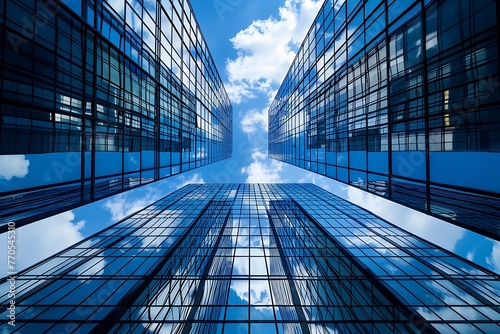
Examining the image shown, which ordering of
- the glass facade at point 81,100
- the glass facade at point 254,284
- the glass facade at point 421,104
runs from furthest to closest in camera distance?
the glass facade at point 254,284, the glass facade at point 81,100, the glass facade at point 421,104

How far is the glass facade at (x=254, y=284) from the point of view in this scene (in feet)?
34.7

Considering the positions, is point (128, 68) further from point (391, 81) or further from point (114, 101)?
point (391, 81)

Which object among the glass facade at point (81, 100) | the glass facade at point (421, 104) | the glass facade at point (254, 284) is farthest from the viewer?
the glass facade at point (254, 284)

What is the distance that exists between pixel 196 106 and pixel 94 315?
2362 cm

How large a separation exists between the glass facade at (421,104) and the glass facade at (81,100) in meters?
15.6

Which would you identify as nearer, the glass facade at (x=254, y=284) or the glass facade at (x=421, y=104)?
the glass facade at (x=421, y=104)

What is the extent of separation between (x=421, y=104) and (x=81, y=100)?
1631 centimetres

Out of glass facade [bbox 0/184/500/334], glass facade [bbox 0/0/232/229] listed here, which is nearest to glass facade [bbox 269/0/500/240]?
glass facade [bbox 0/184/500/334]

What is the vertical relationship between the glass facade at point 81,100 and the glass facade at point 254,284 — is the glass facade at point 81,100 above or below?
above

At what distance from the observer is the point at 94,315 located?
10711 millimetres

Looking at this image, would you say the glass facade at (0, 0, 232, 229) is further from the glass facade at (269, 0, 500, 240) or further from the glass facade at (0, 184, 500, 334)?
the glass facade at (269, 0, 500, 240)

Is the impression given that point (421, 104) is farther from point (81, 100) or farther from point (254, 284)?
point (81, 100)

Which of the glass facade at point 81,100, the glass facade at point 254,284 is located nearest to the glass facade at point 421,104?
the glass facade at point 254,284

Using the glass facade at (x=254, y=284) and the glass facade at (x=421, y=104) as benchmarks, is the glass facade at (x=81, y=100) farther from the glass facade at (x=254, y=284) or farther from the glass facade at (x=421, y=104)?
the glass facade at (x=421, y=104)
